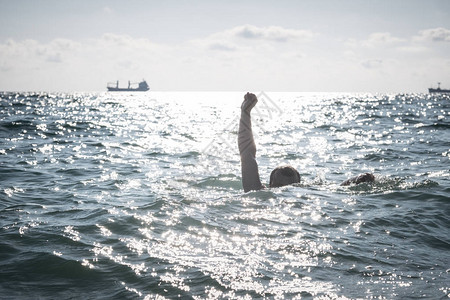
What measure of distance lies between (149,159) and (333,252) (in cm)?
900

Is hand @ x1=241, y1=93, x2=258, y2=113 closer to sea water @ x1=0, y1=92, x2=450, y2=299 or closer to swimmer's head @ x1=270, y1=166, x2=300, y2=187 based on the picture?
sea water @ x1=0, y1=92, x2=450, y2=299

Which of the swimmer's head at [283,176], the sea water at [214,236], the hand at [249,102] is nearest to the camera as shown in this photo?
the sea water at [214,236]

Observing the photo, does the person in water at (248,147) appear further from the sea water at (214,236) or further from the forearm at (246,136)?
the sea water at (214,236)

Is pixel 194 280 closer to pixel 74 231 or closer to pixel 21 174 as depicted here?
pixel 74 231

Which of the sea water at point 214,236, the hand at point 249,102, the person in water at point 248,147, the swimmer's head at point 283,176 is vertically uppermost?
the hand at point 249,102

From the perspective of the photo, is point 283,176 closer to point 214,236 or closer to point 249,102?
point 249,102

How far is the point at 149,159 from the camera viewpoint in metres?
12.2

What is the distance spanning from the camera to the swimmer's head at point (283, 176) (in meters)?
6.86

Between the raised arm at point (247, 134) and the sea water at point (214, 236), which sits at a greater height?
the raised arm at point (247, 134)

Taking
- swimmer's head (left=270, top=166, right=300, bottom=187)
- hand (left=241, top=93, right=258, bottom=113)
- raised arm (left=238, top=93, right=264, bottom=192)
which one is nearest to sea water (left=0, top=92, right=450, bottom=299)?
swimmer's head (left=270, top=166, right=300, bottom=187)

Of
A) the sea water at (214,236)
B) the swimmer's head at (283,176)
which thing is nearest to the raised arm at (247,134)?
the sea water at (214,236)

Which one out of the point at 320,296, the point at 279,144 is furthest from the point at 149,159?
the point at 320,296

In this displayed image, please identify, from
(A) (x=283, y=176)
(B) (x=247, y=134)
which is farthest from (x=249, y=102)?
(A) (x=283, y=176)

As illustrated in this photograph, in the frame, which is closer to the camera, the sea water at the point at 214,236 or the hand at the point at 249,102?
the sea water at the point at 214,236
